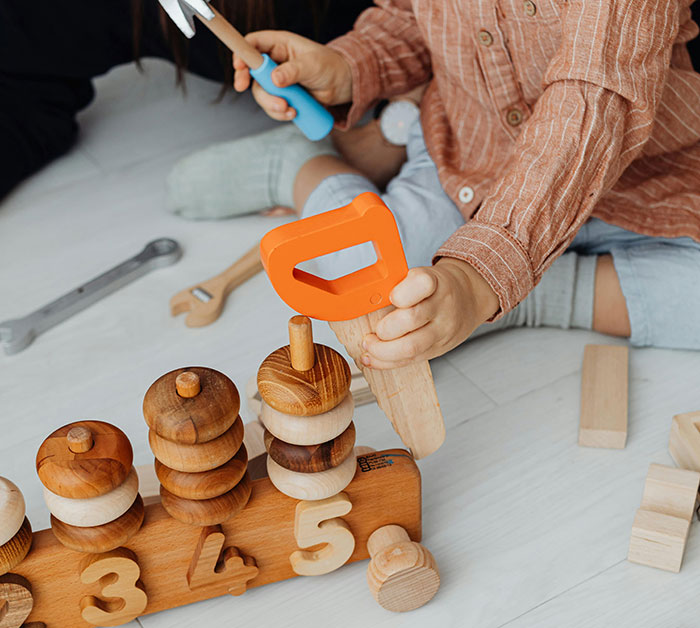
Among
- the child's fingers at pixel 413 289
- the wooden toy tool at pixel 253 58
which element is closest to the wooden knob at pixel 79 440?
the child's fingers at pixel 413 289

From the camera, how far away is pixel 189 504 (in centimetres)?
56

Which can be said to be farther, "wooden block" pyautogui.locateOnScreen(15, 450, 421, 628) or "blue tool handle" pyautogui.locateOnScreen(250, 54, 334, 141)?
"blue tool handle" pyautogui.locateOnScreen(250, 54, 334, 141)

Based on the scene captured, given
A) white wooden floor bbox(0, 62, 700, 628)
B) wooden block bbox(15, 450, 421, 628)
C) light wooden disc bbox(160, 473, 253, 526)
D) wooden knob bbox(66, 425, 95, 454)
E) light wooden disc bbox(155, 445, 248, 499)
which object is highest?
wooden knob bbox(66, 425, 95, 454)

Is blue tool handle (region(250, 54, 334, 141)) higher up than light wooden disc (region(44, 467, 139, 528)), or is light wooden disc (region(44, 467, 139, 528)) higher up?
blue tool handle (region(250, 54, 334, 141))

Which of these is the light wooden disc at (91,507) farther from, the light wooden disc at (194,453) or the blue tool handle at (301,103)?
the blue tool handle at (301,103)

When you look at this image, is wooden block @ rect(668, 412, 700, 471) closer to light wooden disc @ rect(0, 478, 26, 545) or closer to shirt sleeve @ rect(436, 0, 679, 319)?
shirt sleeve @ rect(436, 0, 679, 319)

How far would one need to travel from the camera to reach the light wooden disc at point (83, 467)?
52 centimetres

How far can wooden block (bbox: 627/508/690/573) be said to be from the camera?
0.64m

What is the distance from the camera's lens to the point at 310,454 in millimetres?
564

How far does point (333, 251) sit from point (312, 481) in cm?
17

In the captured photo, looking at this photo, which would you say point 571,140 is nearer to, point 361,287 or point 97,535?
point 361,287

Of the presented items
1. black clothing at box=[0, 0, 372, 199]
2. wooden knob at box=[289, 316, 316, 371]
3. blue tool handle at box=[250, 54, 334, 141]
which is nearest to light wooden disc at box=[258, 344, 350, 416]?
wooden knob at box=[289, 316, 316, 371]

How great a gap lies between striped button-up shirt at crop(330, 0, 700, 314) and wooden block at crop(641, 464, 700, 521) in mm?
188

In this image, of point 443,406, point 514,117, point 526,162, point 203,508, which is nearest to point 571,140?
point 526,162
